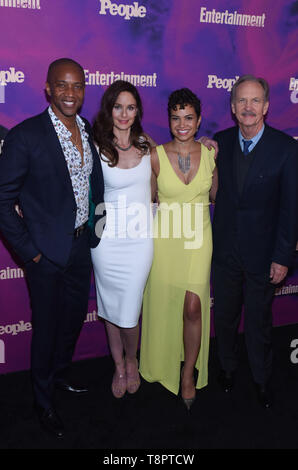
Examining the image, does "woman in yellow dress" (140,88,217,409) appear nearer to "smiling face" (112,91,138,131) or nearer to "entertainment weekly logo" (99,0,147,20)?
"smiling face" (112,91,138,131)

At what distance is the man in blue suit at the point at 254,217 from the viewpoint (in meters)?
2.69

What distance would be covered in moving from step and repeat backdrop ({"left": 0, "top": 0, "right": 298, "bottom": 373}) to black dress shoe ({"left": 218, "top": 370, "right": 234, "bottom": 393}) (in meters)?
0.97

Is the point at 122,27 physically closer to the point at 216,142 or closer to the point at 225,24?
the point at 225,24

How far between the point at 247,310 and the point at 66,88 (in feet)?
5.80

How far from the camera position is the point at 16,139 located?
2395 millimetres

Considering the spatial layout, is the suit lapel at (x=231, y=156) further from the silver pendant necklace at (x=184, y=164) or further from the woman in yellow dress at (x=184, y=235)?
the silver pendant necklace at (x=184, y=164)

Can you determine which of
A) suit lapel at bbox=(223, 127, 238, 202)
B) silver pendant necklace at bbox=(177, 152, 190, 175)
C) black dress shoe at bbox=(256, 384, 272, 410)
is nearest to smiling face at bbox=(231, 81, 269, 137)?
suit lapel at bbox=(223, 127, 238, 202)

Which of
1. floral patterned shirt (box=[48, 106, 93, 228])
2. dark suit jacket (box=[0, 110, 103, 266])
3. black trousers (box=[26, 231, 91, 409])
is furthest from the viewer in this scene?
black trousers (box=[26, 231, 91, 409])

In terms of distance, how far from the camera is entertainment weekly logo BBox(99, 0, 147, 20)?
2.99 metres

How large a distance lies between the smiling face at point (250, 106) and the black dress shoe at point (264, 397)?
1.67m

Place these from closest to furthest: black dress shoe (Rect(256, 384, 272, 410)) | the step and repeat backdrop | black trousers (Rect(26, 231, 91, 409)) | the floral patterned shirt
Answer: the floral patterned shirt < black trousers (Rect(26, 231, 91, 409)) < the step and repeat backdrop < black dress shoe (Rect(256, 384, 272, 410))

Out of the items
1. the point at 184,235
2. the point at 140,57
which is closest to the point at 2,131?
the point at 140,57
